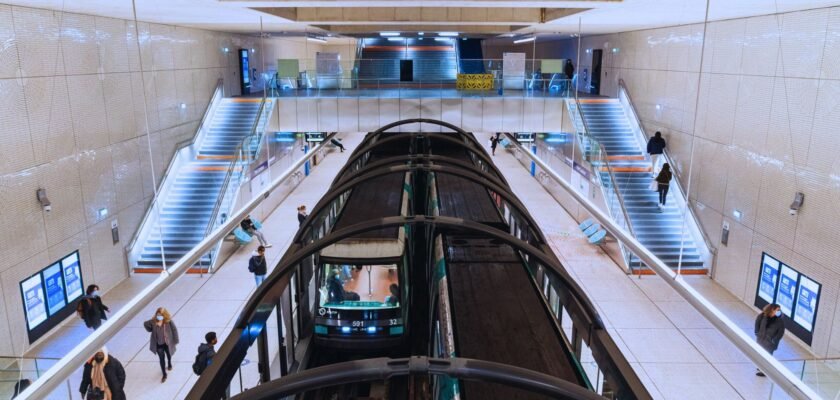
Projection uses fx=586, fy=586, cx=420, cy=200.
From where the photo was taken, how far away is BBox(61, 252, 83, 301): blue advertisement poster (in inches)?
438

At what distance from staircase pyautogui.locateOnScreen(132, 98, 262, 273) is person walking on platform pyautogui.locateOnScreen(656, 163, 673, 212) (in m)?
11.6

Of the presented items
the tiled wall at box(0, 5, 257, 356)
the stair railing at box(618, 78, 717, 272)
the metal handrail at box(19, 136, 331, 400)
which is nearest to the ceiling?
the tiled wall at box(0, 5, 257, 356)

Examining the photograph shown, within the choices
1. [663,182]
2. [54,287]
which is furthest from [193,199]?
[663,182]

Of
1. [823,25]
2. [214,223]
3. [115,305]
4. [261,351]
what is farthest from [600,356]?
[214,223]

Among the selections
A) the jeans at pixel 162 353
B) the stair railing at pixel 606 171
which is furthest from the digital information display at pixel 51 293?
the stair railing at pixel 606 171

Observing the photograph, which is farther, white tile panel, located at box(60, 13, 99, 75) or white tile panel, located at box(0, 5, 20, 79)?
white tile panel, located at box(60, 13, 99, 75)

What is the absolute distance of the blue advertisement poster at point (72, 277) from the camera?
36.5 feet

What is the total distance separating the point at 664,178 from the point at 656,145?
1.34 metres

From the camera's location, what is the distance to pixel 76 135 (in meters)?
11.5

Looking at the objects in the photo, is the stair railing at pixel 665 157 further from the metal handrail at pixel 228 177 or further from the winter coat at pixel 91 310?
the metal handrail at pixel 228 177

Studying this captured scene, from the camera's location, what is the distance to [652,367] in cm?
959

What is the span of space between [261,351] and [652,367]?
6.53 meters

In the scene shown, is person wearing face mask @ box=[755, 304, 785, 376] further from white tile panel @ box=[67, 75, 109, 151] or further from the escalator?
white tile panel @ box=[67, 75, 109, 151]

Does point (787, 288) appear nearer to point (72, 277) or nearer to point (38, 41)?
point (72, 277)
